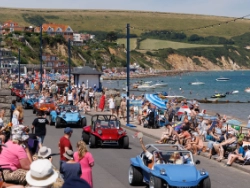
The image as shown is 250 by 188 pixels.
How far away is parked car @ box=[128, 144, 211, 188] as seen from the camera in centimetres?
1279

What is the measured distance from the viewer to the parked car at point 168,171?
42.0 feet

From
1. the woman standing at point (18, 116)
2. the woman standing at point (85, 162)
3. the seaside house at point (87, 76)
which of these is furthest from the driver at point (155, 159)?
the seaside house at point (87, 76)

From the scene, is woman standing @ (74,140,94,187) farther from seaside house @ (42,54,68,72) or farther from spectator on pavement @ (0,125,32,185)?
seaside house @ (42,54,68,72)

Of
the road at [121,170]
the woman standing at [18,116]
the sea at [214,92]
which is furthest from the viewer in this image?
the sea at [214,92]

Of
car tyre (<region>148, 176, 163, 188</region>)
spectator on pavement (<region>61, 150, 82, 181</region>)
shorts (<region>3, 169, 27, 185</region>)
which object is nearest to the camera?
shorts (<region>3, 169, 27, 185</region>)

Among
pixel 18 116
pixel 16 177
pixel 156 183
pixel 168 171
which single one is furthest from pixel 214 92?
pixel 16 177

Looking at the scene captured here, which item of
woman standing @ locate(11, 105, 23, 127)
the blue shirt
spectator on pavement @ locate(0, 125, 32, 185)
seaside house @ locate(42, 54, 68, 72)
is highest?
seaside house @ locate(42, 54, 68, 72)

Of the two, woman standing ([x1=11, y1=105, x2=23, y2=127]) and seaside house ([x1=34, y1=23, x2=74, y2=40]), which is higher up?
seaside house ([x1=34, y1=23, x2=74, y2=40])

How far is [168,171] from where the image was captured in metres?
13.0

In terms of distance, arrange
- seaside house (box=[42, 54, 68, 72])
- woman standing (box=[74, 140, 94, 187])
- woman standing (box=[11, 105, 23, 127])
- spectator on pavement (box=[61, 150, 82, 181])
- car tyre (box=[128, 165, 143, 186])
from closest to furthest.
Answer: spectator on pavement (box=[61, 150, 82, 181]) < woman standing (box=[74, 140, 94, 187]) < car tyre (box=[128, 165, 143, 186]) < woman standing (box=[11, 105, 23, 127]) < seaside house (box=[42, 54, 68, 72])

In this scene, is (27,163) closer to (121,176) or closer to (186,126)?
(121,176)

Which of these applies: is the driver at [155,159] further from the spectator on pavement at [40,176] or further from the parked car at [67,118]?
the parked car at [67,118]

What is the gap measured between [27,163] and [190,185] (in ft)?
14.2

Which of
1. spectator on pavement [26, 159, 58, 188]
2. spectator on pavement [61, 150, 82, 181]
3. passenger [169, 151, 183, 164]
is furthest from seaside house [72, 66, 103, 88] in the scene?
spectator on pavement [26, 159, 58, 188]
